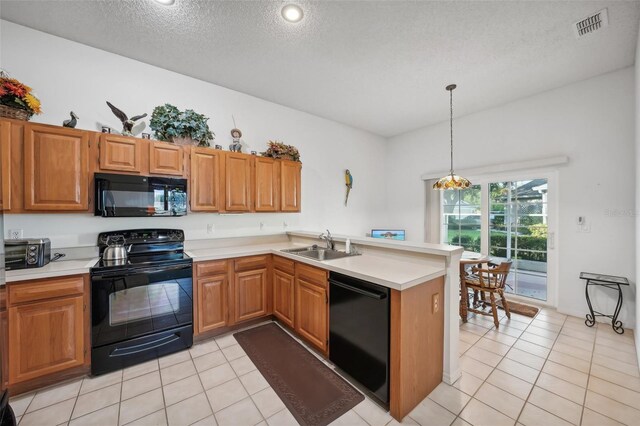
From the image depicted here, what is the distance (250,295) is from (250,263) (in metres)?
0.37

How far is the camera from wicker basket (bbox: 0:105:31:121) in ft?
6.64

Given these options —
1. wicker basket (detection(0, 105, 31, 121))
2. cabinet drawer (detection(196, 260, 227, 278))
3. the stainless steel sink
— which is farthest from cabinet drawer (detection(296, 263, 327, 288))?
wicker basket (detection(0, 105, 31, 121))

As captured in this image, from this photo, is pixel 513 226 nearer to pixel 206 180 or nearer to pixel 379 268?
pixel 379 268

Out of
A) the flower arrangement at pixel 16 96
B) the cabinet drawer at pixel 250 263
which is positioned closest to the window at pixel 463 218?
the cabinet drawer at pixel 250 263

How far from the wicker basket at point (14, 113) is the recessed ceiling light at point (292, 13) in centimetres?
232

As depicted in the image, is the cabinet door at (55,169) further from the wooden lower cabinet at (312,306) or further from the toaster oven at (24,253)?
the wooden lower cabinet at (312,306)

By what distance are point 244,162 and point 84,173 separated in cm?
150

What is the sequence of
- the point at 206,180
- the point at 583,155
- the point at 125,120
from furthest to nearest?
the point at 583,155 < the point at 206,180 < the point at 125,120

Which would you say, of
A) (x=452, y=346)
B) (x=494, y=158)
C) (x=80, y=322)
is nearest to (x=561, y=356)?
(x=452, y=346)

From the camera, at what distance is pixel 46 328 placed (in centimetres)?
196

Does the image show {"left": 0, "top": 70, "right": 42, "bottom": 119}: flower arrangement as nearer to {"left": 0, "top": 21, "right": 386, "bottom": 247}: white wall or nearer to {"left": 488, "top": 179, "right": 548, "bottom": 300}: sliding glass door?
{"left": 0, "top": 21, "right": 386, "bottom": 247}: white wall

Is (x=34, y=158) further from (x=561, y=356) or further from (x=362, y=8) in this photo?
(x=561, y=356)

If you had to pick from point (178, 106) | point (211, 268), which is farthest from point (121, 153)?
point (211, 268)

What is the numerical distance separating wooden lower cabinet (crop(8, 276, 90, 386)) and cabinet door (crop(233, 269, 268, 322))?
1262 mm
